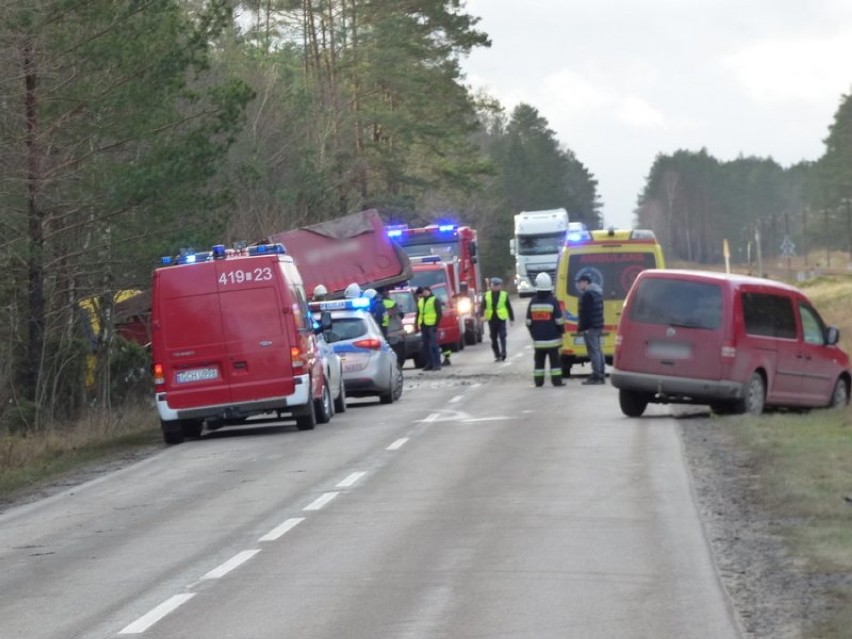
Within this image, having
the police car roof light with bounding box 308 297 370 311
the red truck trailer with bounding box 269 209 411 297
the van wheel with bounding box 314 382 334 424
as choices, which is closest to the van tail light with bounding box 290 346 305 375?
the van wheel with bounding box 314 382 334 424

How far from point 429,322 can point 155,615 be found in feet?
88.3

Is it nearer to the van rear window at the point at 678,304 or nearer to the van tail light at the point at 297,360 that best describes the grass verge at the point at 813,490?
the van rear window at the point at 678,304

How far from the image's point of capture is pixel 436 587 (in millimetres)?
10484

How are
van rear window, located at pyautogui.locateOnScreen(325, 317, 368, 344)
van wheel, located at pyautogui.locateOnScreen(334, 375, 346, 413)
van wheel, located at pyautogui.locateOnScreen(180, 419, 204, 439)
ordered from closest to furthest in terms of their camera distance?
van wheel, located at pyautogui.locateOnScreen(180, 419, 204, 439) < van wheel, located at pyautogui.locateOnScreen(334, 375, 346, 413) < van rear window, located at pyautogui.locateOnScreen(325, 317, 368, 344)

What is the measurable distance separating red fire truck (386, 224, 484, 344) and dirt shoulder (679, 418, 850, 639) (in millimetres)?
29774

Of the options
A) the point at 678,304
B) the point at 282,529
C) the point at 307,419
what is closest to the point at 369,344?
the point at 307,419

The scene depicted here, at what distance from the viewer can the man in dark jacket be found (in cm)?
2895

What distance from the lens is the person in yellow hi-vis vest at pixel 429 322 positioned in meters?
36.6

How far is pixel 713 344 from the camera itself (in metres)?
21.6

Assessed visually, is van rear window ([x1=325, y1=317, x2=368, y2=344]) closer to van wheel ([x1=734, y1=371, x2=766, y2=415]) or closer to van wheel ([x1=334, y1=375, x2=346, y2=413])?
van wheel ([x1=334, y1=375, x2=346, y2=413])

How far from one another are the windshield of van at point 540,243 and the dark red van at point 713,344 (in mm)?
53200

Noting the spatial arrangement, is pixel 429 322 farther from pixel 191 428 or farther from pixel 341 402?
pixel 191 428

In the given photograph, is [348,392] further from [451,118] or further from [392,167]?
[451,118]

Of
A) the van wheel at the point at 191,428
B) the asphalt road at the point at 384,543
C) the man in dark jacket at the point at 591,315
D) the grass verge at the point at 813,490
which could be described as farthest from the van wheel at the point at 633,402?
the man in dark jacket at the point at 591,315
